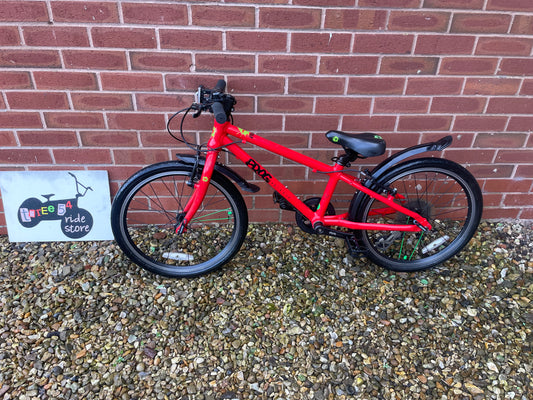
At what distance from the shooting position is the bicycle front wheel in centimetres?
227

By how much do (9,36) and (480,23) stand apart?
2678 millimetres

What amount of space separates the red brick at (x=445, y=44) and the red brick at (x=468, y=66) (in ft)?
0.17

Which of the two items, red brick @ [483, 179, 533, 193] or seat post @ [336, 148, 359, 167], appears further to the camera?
red brick @ [483, 179, 533, 193]

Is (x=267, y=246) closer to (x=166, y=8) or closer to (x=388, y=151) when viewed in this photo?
(x=388, y=151)

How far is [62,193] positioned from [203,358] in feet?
4.89

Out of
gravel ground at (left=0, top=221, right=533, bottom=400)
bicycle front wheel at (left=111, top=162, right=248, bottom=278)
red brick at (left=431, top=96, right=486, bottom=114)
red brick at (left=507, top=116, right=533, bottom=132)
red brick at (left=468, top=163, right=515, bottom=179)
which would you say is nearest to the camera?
gravel ground at (left=0, top=221, right=533, bottom=400)

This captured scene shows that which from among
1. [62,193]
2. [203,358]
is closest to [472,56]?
[203,358]

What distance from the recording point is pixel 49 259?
8.41 ft

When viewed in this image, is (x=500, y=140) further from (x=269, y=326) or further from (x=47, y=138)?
(x=47, y=138)

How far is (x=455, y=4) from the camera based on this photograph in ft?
7.15

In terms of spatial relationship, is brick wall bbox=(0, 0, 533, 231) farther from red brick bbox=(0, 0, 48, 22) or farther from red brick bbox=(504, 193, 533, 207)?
red brick bbox=(504, 193, 533, 207)

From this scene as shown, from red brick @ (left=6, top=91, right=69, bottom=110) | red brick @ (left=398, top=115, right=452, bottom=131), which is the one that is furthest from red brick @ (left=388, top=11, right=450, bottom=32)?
red brick @ (left=6, top=91, right=69, bottom=110)

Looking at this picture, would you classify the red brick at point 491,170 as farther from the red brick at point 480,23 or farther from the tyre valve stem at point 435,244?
the red brick at point 480,23

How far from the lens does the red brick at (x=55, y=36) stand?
213 cm
